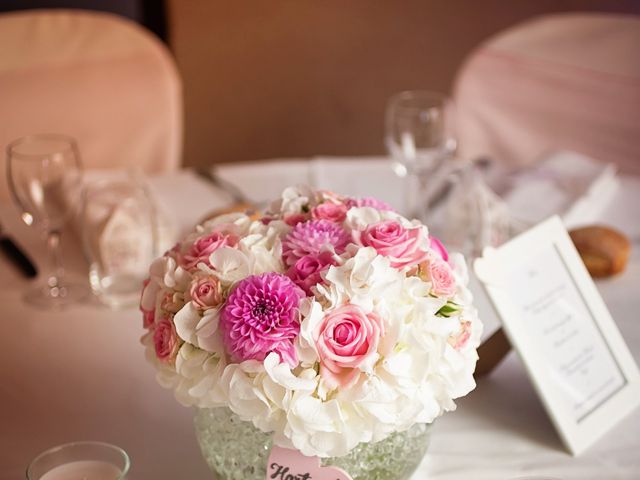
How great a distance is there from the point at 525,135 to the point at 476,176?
3.34ft

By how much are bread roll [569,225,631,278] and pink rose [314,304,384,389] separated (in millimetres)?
715

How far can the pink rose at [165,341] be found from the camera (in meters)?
0.82

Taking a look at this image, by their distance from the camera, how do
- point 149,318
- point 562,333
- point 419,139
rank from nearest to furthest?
1. point 149,318
2. point 562,333
3. point 419,139

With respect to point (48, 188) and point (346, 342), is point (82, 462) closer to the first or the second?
point (346, 342)

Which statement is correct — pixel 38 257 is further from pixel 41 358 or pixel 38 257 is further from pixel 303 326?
pixel 303 326

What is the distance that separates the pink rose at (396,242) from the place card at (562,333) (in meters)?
0.17

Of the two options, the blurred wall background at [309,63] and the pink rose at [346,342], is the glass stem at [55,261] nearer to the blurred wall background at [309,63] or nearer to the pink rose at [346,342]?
the pink rose at [346,342]

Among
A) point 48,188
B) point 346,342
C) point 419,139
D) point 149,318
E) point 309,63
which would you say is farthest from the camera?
point 309,63

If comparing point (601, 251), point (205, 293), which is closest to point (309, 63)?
point (601, 251)

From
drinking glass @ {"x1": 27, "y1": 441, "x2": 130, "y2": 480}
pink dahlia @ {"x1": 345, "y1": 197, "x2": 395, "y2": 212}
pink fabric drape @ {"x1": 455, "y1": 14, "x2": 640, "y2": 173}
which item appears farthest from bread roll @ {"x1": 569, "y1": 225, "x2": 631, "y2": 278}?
pink fabric drape @ {"x1": 455, "y1": 14, "x2": 640, "y2": 173}

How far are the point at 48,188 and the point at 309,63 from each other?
7.21 ft

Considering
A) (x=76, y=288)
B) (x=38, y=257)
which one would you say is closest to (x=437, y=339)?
(x=76, y=288)

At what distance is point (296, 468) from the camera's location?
834 mm

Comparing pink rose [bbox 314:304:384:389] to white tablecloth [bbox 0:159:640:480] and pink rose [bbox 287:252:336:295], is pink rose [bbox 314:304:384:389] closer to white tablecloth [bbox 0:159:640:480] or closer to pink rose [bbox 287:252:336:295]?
pink rose [bbox 287:252:336:295]
